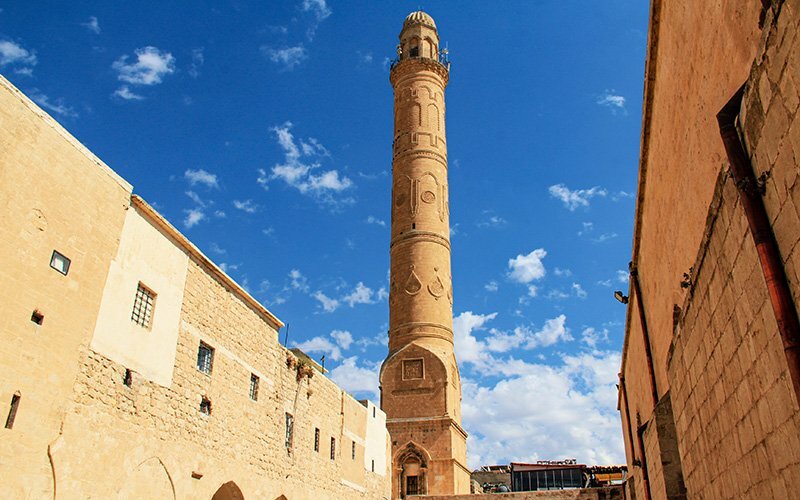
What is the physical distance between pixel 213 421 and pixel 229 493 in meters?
1.59

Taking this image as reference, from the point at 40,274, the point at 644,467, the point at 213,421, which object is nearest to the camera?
the point at 40,274

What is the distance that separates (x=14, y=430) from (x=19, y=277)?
1.67m

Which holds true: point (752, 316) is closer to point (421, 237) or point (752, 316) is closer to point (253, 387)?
point (253, 387)

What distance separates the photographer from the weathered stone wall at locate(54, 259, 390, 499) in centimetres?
786

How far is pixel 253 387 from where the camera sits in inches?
472

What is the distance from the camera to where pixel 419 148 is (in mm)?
25188

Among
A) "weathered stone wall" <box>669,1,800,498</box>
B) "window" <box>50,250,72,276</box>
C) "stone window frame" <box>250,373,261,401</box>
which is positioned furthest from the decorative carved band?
"weathered stone wall" <box>669,1,800,498</box>

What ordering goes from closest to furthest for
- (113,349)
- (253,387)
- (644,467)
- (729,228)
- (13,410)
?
(729,228) < (13,410) < (113,349) < (644,467) < (253,387)

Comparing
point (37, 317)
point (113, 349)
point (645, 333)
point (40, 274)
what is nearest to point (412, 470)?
point (645, 333)

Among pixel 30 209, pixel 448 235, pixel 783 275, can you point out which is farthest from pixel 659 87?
pixel 448 235

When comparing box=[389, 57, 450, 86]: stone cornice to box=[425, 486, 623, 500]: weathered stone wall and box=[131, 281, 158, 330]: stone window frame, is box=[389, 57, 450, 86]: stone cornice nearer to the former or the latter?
box=[425, 486, 623, 500]: weathered stone wall

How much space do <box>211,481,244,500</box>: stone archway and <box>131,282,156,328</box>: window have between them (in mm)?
3539

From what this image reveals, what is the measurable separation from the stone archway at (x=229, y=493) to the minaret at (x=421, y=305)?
35.2 ft

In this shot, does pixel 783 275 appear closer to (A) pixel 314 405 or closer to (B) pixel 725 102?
(B) pixel 725 102
